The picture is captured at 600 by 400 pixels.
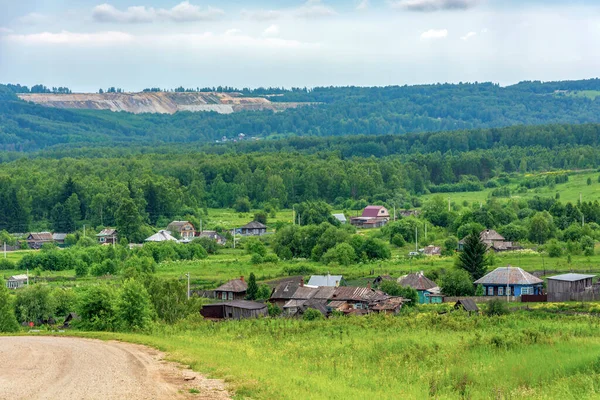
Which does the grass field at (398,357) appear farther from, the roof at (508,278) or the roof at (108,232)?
the roof at (108,232)

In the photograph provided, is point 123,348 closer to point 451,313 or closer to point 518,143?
point 451,313

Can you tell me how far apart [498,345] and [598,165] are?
112 metres

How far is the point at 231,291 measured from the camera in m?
54.2

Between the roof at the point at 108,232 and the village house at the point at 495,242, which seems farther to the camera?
the roof at the point at 108,232

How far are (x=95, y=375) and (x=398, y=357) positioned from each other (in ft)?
32.6

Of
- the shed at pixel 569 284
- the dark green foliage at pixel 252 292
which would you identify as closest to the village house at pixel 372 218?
the dark green foliage at pixel 252 292

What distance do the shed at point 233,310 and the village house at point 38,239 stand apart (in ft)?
147

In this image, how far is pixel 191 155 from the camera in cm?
15700

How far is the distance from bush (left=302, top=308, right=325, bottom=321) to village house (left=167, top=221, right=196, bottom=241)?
48128mm

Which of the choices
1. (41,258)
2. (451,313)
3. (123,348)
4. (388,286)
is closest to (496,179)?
(41,258)

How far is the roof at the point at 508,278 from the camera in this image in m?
51.7

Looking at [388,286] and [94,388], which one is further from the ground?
[94,388]

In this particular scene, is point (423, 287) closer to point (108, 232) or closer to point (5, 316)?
point (5, 316)

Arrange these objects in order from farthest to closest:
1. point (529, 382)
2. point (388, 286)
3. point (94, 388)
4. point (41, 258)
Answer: point (41, 258) < point (388, 286) < point (529, 382) < point (94, 388)
